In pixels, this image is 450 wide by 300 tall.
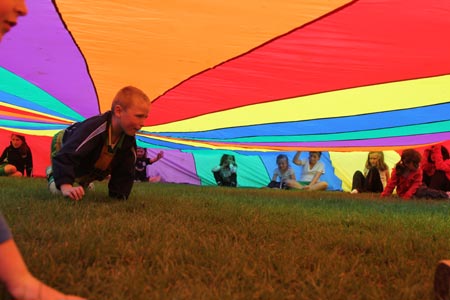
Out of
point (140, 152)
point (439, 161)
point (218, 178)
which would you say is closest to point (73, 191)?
point (439, 161)

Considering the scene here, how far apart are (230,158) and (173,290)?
8618mm

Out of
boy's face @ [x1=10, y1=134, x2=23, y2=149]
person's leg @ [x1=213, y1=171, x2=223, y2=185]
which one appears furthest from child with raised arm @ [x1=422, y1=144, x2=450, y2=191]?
boy's face @ [x1=10, y1=134, x2=23, y2=149]

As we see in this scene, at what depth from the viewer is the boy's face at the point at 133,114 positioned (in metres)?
2.64

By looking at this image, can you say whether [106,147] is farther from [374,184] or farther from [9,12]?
[374,184]

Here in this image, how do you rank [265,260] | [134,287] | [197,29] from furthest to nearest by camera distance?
[197,29], [265,260], [134,287]

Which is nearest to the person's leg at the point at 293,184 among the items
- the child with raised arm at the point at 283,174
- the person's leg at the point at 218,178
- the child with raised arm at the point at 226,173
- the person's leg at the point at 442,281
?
the child with raised arm at the point at 283,174

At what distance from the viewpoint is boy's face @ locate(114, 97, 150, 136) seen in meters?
2.64

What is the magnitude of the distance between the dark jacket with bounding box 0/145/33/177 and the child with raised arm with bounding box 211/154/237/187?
12.0 feet

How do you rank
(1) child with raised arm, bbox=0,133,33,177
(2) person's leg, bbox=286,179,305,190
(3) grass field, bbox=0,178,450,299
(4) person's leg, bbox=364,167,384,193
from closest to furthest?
(3) grass field, bbox=0,178,450,299 → (1) child with raised arm, bbox=0,133,33,177 → (4) person's leg, bbox=364,167,384,193 → (2) person's leg, bbox=286,179,305,190

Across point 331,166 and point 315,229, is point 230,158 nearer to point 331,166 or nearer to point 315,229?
point 331,166

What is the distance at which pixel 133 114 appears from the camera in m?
2.64

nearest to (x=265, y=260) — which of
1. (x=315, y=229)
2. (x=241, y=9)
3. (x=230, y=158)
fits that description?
(x=315, y=229)

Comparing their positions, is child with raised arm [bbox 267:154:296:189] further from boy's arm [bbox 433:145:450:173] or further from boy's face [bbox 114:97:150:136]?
boy's face [bbox 114:97:150:136]

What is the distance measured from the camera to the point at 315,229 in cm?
212
